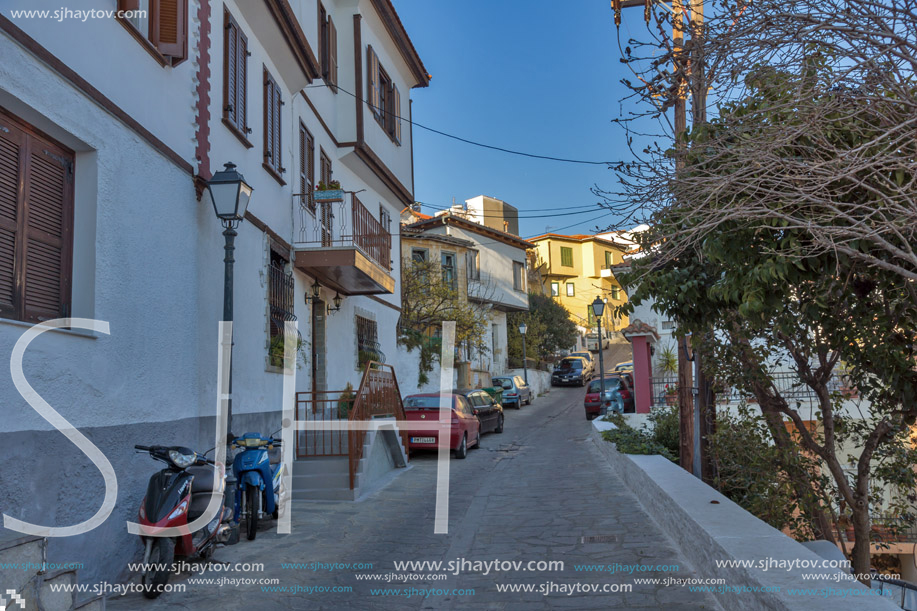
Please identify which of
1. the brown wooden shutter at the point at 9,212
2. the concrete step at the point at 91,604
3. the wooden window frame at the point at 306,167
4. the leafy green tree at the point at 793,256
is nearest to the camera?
the concrete step at the point at 91,604

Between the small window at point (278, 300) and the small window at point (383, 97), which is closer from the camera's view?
the small window at point (278, 300)

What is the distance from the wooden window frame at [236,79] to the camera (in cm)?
984

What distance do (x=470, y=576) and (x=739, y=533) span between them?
236 centimetres

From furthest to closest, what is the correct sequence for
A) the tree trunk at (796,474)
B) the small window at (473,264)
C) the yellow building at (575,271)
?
the yellow building at (575,271) → the small window at (473,264) → the tree trunk at (796,474)

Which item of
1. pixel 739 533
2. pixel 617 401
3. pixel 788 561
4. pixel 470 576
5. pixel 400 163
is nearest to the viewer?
pixel 788 561

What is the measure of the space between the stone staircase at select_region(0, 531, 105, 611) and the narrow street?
1357 millimetres

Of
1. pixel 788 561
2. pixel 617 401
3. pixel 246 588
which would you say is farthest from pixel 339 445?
pixel 617 401

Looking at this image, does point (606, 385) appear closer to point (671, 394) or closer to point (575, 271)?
point (671, 394)

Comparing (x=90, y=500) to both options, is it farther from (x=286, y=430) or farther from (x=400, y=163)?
(x=400, y=163)

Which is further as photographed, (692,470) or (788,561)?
(692,470)

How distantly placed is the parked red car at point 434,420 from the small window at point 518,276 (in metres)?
22.8

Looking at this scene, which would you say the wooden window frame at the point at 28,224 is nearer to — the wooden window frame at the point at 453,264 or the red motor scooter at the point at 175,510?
the red motor scooter at the point at 175,510

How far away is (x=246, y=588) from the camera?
20.5ft

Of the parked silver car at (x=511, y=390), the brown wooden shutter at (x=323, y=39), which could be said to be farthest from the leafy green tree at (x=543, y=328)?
the brown wooden shutter at (x=323, y=39)
